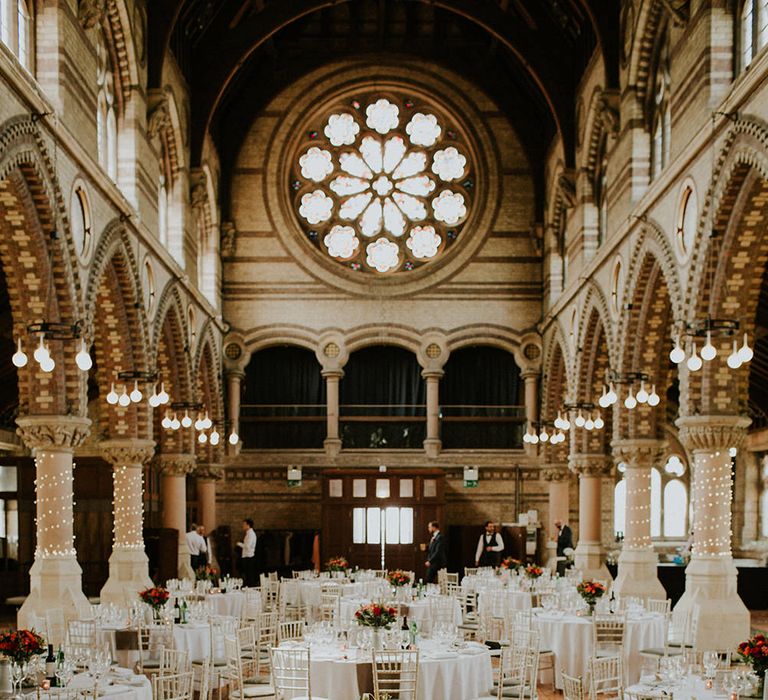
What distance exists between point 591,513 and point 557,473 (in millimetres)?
4157

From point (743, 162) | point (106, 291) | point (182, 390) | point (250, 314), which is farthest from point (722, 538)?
point (250, 314)

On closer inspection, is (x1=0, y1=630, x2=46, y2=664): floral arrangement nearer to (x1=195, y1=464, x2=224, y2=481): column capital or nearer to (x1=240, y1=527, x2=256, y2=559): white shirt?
(x1=240, y1=527, x2=256, y2=559): white shirt

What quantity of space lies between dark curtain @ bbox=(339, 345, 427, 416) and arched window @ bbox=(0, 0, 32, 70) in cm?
1571

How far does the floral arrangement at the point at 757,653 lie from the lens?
351 inches

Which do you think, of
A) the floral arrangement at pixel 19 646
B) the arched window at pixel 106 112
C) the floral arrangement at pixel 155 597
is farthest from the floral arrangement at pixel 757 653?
the arched window at pixel 106 112

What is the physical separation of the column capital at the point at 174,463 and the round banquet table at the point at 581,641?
A: 38.4 ft

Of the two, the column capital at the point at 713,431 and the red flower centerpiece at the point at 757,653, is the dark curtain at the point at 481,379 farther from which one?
the red flower centerpiece at the point at 757,653

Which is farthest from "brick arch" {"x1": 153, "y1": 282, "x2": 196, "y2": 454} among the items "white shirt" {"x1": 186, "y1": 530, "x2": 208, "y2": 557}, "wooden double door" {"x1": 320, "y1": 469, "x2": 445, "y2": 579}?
"wooden double door" {"x1": 320, "y1": 469, "x2": 445, "y2": 579}

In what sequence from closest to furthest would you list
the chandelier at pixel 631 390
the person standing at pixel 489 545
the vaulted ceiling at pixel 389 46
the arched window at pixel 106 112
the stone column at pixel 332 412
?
the chandelier at pixel 631 390 → the arched window at pixel 106 112 → the person standing at pixel 489 545 → the vaulted ceiling at pixel 389 46 → the stone column at pixel 332 412

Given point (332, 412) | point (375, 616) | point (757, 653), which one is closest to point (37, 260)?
point (375, 616)

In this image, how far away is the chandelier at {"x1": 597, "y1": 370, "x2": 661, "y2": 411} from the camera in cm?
1677

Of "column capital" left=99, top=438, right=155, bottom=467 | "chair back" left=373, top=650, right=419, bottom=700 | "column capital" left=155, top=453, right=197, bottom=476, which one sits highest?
"column capital" left=99, top=438, right=155, bottom=467

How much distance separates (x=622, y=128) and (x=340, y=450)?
11830 mm

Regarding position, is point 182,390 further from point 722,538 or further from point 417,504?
point 722,538
